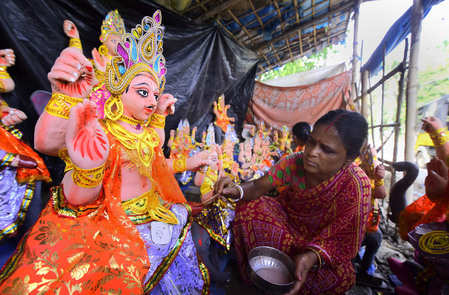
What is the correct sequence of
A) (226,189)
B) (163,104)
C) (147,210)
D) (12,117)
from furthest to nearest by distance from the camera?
(226,189) < (12,117) < (163,104) < (147,210)

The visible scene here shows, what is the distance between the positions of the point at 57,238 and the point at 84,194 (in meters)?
0.21

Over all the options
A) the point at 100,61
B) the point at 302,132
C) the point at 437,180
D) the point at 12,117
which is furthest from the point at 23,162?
the point at 302,132

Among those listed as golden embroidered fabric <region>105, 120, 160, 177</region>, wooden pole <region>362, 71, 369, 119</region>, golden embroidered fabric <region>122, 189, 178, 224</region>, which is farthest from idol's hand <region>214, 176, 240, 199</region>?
wooden pole <region>362, 71, 369, 119</region>

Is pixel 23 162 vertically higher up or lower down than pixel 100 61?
lower down

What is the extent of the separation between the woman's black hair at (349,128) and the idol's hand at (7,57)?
96.3 inches

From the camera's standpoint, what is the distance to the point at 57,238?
0.89 meters

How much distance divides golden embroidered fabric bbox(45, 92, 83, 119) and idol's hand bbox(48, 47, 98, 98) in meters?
0.03

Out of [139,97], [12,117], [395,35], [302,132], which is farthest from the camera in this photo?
[395,35]

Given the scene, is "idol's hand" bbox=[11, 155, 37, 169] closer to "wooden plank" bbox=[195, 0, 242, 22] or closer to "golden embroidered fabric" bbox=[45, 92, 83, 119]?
"golden embroidered fabric" bbox=[45, 92, 83, 119]

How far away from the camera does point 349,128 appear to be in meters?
1.52

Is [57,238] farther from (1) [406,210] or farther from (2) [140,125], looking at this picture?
(1) [406,210]

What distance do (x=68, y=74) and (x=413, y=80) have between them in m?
4.46

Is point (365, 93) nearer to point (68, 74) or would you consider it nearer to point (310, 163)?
point (310, 163)

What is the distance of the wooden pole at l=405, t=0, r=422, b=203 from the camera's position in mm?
3260
